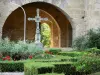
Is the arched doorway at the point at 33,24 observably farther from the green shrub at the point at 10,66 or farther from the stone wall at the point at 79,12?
the green shrub at the point at 10,66

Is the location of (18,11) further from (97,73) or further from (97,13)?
(97,73)

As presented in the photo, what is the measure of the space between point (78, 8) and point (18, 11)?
7.59 meters

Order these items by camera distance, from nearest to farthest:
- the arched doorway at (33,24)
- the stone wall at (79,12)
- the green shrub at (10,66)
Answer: the green shrub at (10,66) → the stone wall at (79,12) → the arched doorway at (33,24)

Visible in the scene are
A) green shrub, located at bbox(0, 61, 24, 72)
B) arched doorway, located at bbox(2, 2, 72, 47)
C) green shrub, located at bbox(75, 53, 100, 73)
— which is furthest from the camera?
arched doorway, located at bbox(2, 2, 72, 47)

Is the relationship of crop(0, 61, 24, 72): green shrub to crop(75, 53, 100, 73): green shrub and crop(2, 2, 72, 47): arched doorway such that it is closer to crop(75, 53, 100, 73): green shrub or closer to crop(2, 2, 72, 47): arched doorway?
crop(75, 53, 100, 73): green shrub

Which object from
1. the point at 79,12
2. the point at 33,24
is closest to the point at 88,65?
the point at 79,12

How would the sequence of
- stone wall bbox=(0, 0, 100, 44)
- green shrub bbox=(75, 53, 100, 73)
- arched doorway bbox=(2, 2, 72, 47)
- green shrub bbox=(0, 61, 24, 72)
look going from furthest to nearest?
1. arched doorway bbox=(2, 2, 72, 47)
2. stone wall bbox=(0, 0, 100, 44)
3. green shrub bbox=(0, 61, 24, 72)
4. green shrub bbox=(75, 53, 100, 73)

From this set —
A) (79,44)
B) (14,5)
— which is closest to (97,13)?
(79,44)

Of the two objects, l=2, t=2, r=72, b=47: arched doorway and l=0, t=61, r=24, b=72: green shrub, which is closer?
l=0, t=61, r=24, b=72: green shrub

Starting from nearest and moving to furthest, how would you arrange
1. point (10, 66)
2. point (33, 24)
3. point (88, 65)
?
1. point (88, 65)
2. point (10, 66)
3. point (33, 24)

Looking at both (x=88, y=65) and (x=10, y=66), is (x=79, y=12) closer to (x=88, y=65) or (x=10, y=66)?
(x=10, y=66)

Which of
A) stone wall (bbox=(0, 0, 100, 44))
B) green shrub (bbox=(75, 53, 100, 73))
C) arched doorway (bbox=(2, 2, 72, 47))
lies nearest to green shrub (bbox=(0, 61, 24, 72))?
green shrub (bbox=(75, 53, 100, 73))

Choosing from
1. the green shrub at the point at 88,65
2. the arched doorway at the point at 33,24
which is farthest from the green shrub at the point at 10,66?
the arched doorway at the point at 33,24

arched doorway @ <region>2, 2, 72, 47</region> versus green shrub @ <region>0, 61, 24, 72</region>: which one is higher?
arched doorway @ <region>2, 2, 72, 47</region>
